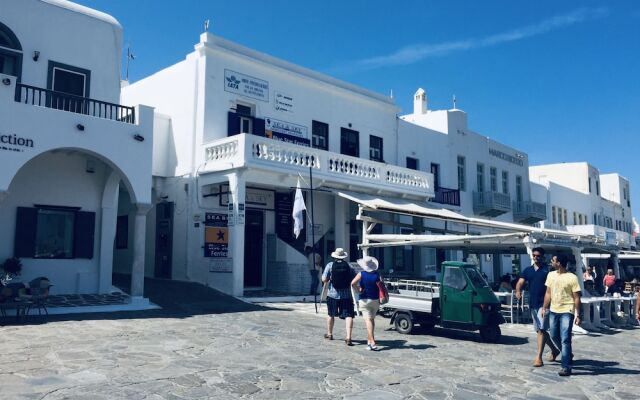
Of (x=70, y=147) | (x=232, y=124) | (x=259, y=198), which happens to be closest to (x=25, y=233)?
(x=70, y=147)

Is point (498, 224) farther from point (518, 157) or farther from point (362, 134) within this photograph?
point (518, 157)

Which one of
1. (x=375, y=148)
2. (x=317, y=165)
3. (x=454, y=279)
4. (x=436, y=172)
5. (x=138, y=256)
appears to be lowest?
(x=454, y=279)

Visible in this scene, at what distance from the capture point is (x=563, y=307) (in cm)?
806

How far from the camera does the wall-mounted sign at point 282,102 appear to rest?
20.9 metres

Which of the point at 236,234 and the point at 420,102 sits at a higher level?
the point at 420,102

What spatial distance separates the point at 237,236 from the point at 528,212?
2256 centimetres

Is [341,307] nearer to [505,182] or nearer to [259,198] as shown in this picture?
[259,198]

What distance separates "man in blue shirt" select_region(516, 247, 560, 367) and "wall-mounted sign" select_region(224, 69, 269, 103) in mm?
13103

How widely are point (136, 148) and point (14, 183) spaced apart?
3104 millimetres

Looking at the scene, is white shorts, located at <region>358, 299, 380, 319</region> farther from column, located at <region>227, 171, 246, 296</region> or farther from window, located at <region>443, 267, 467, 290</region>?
column, located at <region>227, 171, 246, 296</region>

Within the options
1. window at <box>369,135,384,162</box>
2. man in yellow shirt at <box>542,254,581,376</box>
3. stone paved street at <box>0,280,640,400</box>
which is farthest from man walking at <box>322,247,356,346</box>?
window at <box>369,135,384,162</box>

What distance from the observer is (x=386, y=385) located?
7.16 m

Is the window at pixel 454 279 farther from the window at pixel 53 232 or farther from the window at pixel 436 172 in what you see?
the window at pixel 436 172

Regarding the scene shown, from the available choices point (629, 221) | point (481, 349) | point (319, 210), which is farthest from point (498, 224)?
point (629, 221)
